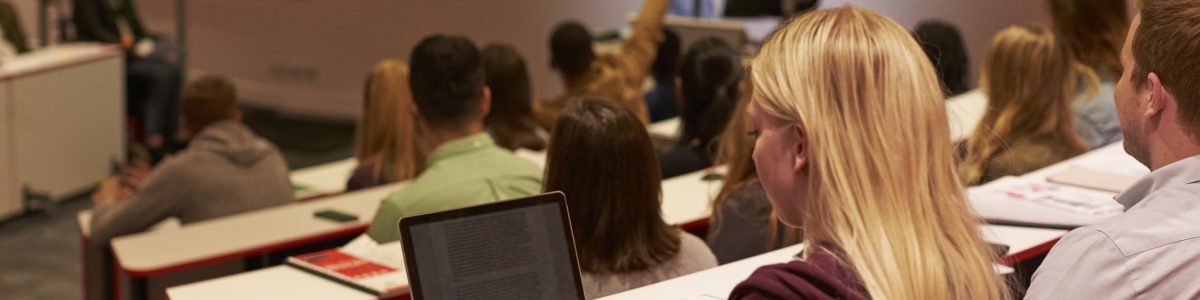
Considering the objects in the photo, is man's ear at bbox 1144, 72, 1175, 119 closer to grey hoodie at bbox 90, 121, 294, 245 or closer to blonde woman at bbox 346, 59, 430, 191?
blonde woman at bbox 346, 59, 430, 191

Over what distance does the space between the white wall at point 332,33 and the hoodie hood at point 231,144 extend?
4.85 meters

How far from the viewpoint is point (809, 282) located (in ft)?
4.50

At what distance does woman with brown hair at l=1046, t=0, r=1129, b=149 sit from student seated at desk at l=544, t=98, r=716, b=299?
7.03 ft

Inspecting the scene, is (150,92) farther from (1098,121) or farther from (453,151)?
(1098,121)

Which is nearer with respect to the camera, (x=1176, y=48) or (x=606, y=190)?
(x=1176, y=48)

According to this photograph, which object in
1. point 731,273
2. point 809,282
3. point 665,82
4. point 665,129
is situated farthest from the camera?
point 665,82

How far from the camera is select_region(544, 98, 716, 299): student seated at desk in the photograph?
244 centimetres

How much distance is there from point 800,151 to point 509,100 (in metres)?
3.31

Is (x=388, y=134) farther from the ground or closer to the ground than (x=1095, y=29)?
closer to the ground

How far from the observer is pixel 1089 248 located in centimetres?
160

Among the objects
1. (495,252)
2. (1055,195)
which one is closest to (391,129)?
(1055,195)

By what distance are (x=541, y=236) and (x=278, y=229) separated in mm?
2126

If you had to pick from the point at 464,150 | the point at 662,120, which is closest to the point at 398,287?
the point at 464,150

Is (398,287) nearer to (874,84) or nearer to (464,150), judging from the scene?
(464,150)
